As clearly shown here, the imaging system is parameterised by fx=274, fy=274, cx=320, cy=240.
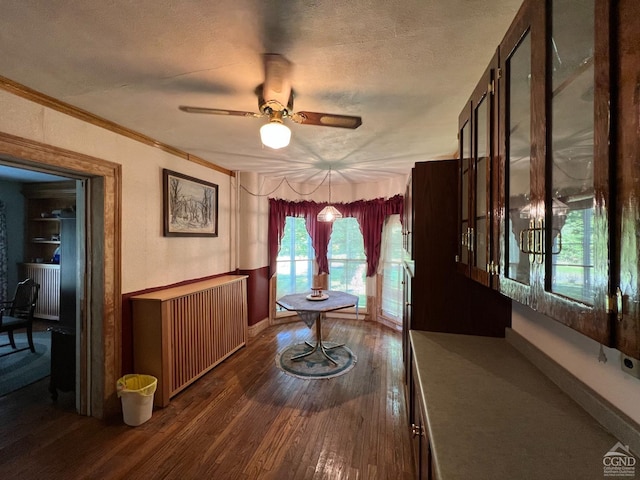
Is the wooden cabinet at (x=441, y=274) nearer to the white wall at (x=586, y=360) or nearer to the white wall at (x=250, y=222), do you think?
the white wall at (x=586, y=360)

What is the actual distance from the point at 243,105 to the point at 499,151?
1666 mm

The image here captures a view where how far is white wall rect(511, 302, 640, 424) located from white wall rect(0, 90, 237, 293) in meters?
3.04

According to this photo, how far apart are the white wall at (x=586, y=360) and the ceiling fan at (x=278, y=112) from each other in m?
1.47

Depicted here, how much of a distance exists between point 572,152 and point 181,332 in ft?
9.87

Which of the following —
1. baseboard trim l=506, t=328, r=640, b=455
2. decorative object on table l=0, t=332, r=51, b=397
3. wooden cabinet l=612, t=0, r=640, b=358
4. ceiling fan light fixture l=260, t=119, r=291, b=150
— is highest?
ceiling fan light fixture l=260, t=119, r=291, b=150

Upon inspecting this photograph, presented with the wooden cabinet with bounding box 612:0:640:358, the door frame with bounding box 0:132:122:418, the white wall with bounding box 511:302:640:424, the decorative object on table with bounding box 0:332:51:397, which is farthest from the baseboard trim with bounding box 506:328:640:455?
the decorative object on table with bounding box 0:332:51:397

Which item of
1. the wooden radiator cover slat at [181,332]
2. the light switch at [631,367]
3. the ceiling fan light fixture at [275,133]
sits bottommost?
the wooden radiator cover slat at [181,332]

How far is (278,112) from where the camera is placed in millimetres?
1765

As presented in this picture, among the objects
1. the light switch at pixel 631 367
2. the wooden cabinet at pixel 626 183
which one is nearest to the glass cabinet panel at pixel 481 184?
the light switch at pixel 631 367

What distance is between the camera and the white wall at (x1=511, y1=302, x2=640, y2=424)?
876 mm

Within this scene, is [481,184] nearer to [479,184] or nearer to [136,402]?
[479,184]

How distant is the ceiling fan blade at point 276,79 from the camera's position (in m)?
1.46

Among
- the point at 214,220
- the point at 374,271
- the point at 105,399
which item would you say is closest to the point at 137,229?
the point at 214,220

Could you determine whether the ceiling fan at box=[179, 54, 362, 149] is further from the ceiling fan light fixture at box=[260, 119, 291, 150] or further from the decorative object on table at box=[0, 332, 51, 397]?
the decorative object on table at box=[0, 332, 51, 397]
